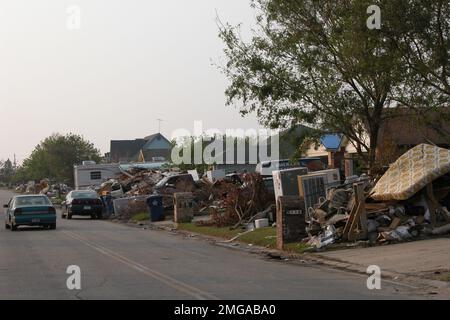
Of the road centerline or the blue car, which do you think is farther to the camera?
the blue car

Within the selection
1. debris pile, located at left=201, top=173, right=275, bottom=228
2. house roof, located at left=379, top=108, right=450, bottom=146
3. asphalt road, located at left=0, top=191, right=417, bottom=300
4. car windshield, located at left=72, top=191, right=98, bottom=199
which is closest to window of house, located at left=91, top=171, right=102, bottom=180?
car windshield, located at left=72, top=191, right=98, bottom=199

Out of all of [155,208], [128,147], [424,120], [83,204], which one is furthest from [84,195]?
[128,147]

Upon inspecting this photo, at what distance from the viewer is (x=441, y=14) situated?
2033 cm

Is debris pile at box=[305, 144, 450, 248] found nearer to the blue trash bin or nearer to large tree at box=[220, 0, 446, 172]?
large tree at box=[220, 0, 446, 172]

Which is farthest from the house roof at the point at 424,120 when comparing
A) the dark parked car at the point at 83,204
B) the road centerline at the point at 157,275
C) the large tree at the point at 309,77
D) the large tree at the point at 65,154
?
the large tree at the point at 65,154

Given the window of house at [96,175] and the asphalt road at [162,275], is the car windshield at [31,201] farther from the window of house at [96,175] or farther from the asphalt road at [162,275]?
the window of house at [96,175]

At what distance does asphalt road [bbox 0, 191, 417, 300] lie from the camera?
11906mm

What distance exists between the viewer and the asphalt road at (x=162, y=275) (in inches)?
469

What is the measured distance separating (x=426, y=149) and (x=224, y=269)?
27.5ft

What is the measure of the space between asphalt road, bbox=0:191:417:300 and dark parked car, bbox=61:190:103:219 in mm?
17031

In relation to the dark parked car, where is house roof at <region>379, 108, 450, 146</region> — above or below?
above

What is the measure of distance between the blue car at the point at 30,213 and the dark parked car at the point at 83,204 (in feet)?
31.0

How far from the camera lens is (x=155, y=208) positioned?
36.2 m
